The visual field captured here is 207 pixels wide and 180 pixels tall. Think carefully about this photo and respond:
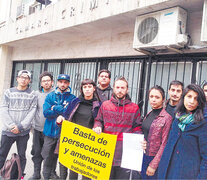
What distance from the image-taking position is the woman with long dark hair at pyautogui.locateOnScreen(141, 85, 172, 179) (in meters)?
2.35

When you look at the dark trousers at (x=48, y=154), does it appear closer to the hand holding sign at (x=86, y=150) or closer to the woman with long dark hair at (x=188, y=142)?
the hand holding sign at (x=86, y=150)

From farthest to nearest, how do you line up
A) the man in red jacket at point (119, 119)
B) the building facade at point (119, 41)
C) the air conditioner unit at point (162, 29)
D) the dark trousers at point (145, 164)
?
1. the building facade at point (119, 41)
2. the air conditioner unit at point (162, 29)
3. the man in red jacket at point (119, 119)
4. the dark trousers at point (145, 164)

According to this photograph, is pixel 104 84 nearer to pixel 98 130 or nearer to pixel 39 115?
pixel 98 130

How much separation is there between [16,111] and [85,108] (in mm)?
1224

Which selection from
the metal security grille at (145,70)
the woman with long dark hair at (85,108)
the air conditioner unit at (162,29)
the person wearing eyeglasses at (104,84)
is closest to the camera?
the woman with long dark hair at (85,108)

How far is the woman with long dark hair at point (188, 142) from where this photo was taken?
77.8 inches

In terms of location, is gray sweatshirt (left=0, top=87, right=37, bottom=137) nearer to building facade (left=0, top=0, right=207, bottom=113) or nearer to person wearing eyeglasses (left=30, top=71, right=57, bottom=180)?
person wearing eyeglasses (left=30, top=71, right=57, bottom=180)

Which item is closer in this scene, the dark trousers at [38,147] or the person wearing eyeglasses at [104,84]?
the person wearing eyeglasses at [104,84]

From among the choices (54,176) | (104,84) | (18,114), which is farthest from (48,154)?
(104,84)

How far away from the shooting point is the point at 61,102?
3.31 m

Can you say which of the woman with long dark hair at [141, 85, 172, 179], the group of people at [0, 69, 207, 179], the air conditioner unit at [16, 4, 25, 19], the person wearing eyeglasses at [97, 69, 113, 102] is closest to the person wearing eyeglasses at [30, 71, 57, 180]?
the group of people at [0, 69, 207, 179]

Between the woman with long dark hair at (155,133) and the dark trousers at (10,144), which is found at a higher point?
the woman with long dark hair at (155,133)

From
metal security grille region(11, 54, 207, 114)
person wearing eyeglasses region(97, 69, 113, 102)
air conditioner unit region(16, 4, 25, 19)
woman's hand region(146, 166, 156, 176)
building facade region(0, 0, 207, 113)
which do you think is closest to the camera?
woman's hand region(146, 166, 156, 176)

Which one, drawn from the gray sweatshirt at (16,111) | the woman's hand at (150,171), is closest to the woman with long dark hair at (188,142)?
the woman's hand at (150,171)
